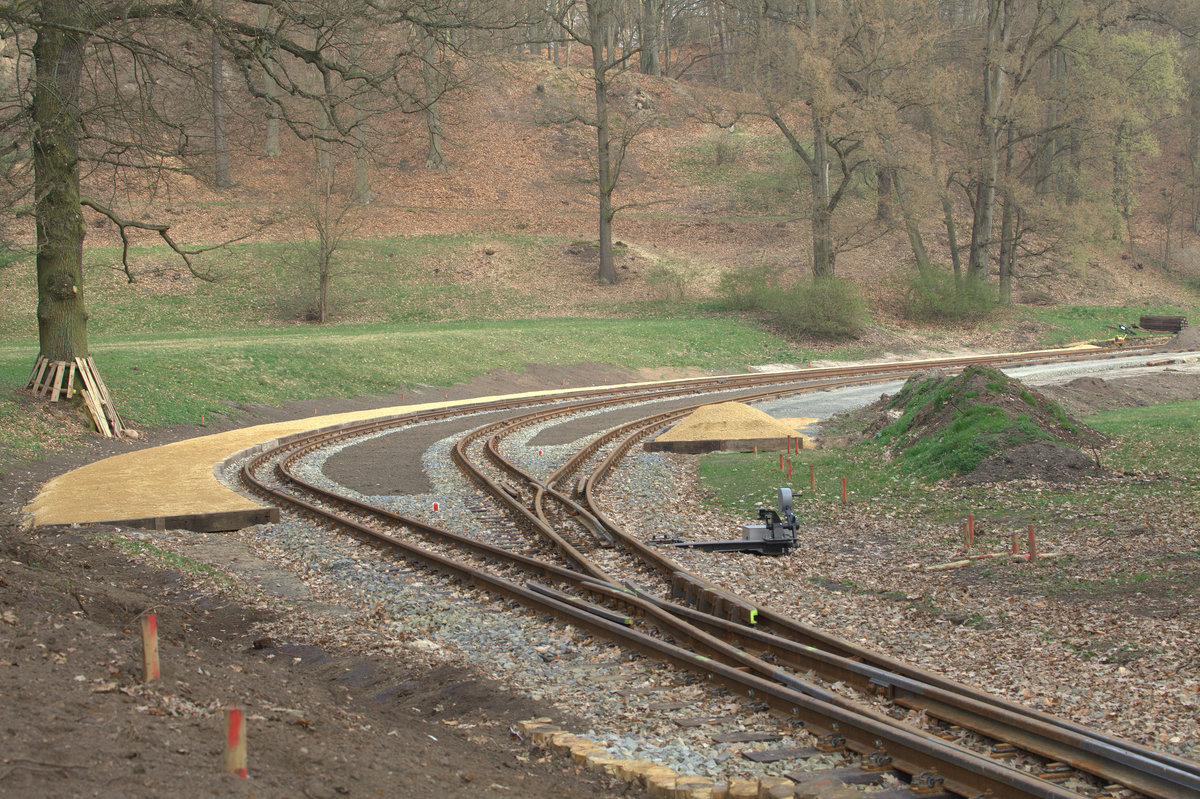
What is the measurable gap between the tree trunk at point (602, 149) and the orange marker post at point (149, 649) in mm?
39516

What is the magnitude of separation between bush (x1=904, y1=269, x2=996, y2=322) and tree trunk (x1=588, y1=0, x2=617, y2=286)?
14182 mm

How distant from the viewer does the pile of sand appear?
19.0m

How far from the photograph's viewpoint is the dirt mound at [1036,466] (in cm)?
1291

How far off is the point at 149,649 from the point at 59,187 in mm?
15786

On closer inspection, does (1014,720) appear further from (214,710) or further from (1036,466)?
(1036,466)

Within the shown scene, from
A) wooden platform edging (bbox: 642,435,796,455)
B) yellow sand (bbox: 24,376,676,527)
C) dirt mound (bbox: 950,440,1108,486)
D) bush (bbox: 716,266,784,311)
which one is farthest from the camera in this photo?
bush (bbox: 716,266,784,311)

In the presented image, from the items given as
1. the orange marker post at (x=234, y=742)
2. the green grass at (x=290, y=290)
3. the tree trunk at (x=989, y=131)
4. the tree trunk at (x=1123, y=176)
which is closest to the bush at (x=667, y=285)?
the green grass at (x=290, y=290)

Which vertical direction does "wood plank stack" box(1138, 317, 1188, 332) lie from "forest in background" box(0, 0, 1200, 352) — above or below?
below

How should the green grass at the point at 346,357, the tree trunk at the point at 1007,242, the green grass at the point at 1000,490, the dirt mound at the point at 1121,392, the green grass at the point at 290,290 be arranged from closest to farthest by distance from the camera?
the green grass at the point at 1000,490, the dirt mound at the point at 1121,392, the green grass at the point at 346,357, the green grass at the point at 290,290, the tree trunk at the point at 1007,242

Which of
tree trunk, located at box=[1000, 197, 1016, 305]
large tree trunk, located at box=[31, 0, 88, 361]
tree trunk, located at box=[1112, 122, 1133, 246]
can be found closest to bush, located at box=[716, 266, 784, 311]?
tree trunk, located at box=[1000, 197, 1016, 305]

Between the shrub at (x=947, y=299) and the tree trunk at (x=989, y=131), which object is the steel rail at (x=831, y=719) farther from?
the tree trunk at (x=989, y=131)

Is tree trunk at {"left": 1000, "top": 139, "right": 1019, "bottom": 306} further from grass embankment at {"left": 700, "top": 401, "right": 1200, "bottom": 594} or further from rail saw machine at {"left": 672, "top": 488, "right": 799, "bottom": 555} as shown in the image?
rail saw machine at {"left": 672, "top": 488, "right": 799, "bottom": 555}

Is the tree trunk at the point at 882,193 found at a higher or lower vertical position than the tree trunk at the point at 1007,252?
higher

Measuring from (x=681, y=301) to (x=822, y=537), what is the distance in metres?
34.7
